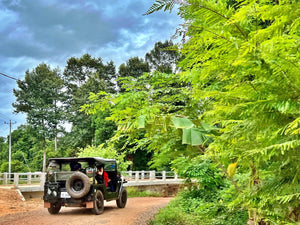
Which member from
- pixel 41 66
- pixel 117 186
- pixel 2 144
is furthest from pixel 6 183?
pixel 2 144

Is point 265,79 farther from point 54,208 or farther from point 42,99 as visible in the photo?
point 42,99

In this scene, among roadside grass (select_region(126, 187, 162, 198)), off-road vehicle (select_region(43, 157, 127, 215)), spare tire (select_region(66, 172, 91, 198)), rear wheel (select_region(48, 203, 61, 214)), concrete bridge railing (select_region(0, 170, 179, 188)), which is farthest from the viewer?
roadside grass (select_region(126, 187, 162, 198))

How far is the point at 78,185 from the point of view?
9.77 m

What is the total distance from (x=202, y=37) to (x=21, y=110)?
3856cm

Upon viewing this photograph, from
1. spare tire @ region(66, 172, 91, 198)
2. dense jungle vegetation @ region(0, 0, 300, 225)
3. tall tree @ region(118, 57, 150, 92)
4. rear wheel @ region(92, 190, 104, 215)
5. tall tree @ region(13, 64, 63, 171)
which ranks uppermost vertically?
tall tree @ region(118, 57, 150, 92)

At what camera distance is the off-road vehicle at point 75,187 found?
9.59 metres

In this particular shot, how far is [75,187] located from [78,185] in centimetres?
13

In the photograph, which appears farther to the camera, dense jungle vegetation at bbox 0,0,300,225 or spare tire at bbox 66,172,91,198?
spare tire at bbox 66,172,91,198

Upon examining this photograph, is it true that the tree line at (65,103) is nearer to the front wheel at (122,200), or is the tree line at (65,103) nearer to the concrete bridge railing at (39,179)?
the concrete bridge railing at (39,179)

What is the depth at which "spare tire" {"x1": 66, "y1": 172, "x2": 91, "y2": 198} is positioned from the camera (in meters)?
9.47

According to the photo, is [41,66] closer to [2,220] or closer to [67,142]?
[67,142]

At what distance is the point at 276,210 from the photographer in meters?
2.52

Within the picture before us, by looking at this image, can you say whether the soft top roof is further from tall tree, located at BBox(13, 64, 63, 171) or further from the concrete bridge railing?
tall tree, located at BBox(13, 64, 63, 171)

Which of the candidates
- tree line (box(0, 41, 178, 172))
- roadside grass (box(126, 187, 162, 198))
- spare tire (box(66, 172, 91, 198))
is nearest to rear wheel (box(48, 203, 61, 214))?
spare tire (box(66, 172, 91, 198))
